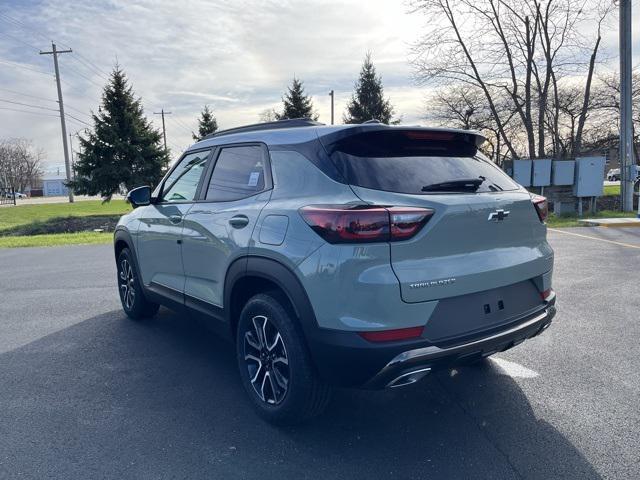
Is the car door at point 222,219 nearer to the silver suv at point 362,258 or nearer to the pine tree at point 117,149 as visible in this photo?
the silver suv at point 362,258

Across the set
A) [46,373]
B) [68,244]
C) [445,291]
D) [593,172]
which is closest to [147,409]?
[46,373]

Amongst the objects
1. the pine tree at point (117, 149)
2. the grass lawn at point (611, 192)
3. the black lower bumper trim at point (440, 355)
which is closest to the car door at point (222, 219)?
the black lower bumper trim at point (440, 355)

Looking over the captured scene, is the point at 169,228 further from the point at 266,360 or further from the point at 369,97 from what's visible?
the point at 369,97

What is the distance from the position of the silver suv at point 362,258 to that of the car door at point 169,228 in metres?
0.46

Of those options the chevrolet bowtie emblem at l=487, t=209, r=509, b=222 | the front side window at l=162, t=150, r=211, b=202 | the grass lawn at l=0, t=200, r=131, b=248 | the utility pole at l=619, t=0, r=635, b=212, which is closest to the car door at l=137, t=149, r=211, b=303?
the front side window at l=162, t=150, r=211, b=202

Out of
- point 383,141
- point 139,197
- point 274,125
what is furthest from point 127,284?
point 383,141

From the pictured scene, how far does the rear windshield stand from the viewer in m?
2.62

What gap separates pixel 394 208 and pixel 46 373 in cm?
325

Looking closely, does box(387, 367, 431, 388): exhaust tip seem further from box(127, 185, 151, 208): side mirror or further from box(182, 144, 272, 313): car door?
box(127, 185, 151, 208): side mirror

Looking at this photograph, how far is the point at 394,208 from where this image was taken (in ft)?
7.97

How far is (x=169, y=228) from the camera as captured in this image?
4086 millimetres

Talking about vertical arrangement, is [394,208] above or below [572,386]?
above

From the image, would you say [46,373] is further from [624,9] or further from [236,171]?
[624,9]

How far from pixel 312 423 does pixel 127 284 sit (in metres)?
3.19
